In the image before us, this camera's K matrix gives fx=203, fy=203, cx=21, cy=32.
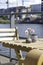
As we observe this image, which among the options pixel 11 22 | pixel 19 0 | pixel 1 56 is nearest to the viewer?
pixel 11 22

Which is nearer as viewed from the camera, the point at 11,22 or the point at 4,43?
the point at 4,43

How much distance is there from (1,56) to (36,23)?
4.51 ft

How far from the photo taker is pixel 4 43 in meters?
3.12

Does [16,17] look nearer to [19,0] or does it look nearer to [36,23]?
[36,23]

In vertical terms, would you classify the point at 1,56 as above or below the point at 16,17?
below

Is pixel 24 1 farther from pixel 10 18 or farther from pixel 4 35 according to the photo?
pixel 4 35

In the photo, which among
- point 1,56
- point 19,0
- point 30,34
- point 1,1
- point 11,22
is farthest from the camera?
point 1,1

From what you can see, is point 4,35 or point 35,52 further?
point 4,35

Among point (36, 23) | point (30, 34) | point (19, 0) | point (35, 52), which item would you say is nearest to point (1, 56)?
point (36, 23)

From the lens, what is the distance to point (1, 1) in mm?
7672

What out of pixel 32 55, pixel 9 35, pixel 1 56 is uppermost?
pixel 32 55

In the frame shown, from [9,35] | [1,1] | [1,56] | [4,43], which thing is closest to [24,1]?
[1,1]

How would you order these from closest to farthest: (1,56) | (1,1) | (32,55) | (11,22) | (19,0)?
(32,55) < (11,22) < (1,56) < (19,0) < (1,1)

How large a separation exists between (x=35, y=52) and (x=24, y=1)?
5.51m
